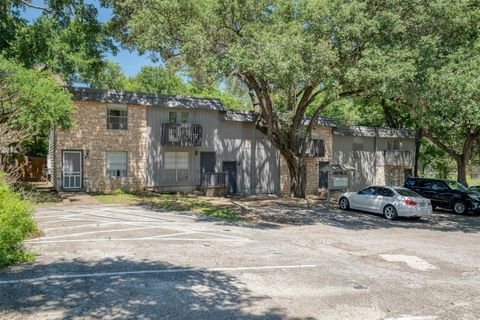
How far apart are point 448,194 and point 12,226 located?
70.6ft

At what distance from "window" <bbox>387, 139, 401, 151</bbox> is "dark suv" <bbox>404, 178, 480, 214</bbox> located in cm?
1194

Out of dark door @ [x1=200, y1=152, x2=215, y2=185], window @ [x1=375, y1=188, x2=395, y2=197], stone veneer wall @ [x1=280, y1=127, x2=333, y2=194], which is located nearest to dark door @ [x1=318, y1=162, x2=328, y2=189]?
stone veneer wall @ [x1=280, y1=127, x2=333, y2=194]

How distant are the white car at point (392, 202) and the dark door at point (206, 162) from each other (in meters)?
10.5

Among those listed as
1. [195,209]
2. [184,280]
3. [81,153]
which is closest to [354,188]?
[195,209]

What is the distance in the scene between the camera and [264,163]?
98.5 feet

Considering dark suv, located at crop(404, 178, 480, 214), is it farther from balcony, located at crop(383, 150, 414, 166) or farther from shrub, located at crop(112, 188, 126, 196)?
shrub, located at crop(112, 188, 126, 196)

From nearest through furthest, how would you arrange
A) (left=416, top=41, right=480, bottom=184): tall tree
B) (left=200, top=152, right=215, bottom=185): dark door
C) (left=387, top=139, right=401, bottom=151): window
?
(left=416, top=41, right=480, bottom=184): tall tree → (left=200, top=152, right=215, bottom=185): dark door → (left=387, top=139, right=401, bottom=151): window

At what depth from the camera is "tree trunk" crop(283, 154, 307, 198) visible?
2470 centimetres

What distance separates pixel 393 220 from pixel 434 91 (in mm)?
5878

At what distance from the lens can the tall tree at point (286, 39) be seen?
15531 mm

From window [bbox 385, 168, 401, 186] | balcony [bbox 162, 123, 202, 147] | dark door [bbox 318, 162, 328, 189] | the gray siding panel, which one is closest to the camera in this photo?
balcony [bbox 162, 123, 202, 147]

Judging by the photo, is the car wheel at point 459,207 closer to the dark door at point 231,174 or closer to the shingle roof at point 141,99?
the dark door at point 231,174

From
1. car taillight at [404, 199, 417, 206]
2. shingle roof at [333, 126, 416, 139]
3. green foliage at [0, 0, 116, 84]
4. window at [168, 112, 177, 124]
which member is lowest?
car taillight at [404, 199, 417, 206]

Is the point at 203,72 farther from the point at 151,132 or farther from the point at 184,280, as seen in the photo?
the point at 184,280
